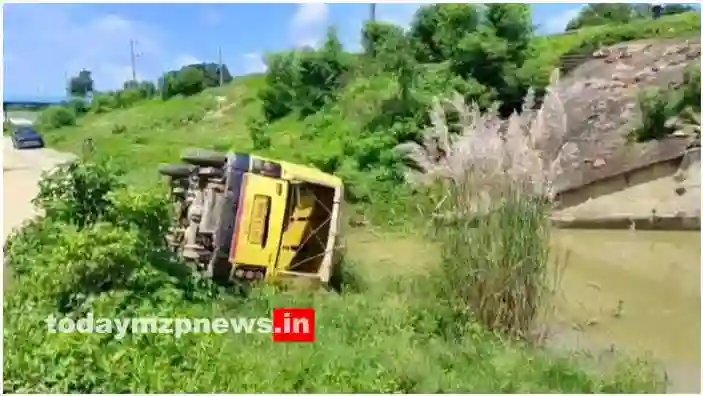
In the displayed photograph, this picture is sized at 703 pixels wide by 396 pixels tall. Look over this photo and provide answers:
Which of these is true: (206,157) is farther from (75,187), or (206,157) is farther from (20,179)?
(20,179)

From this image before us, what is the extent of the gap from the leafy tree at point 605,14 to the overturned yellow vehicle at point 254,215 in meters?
1.05

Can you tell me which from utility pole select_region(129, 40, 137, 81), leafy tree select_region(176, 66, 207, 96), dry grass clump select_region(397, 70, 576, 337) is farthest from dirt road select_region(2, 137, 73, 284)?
dry grass clump select_region(397, 70, 576, 337)

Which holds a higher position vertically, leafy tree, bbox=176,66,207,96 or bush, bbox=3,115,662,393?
leafy tree, bbox=176,66,207,96

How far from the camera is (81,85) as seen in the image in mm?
3932

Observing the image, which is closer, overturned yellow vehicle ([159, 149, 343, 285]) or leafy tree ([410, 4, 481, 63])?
leafy tree ([410, 4, 481, 63])

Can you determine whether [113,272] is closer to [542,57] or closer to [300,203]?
[300,203]

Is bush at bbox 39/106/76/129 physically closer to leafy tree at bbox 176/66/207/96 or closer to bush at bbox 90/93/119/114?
bush at bbox 90/93/119/114

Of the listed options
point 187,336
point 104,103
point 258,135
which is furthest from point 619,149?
point 104,103

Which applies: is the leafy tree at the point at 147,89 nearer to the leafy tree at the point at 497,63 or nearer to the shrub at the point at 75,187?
the shrub at the point at 75,187

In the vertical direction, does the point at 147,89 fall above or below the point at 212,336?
above

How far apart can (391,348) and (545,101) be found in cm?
107

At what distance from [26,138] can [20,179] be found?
155mm

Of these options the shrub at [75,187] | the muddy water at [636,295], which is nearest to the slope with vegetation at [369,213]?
the shrub at [75,187]

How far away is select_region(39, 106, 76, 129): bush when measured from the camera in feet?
12.8
